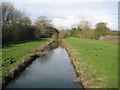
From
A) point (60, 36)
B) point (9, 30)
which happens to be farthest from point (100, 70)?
point (60, 36)

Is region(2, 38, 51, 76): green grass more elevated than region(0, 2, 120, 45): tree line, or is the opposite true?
region(0, 2, 120, 45): tree line

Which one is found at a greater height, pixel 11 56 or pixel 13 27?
pixel 13 27

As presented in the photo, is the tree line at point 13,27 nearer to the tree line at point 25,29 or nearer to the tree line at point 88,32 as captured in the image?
the tree line at point 25,29

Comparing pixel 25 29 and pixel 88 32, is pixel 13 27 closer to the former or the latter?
pixel 25 29

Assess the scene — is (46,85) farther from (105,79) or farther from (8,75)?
(105,79)

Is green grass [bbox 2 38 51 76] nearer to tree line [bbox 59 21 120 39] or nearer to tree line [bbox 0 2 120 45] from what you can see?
tree line [bbox 0 2 120 45]

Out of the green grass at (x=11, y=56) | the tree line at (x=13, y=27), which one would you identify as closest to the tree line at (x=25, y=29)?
the tree line at (x=13, y=27)

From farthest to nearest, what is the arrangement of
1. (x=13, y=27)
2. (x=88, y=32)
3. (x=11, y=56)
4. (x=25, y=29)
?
(x=88, y=32) → (x=25, y=29) → (x=13, y=27) → (x=11, y=56)

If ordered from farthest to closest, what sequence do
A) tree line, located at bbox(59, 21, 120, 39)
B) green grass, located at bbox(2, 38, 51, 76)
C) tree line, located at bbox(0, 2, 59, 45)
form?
tree line, located at bbox(59, 21, 120, 39), tree line, located at bbox(0, 2, 59, 45), green grass, located at bbox(2, 38, 51, 76)

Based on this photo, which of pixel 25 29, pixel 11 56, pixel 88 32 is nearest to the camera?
pixel 11 56

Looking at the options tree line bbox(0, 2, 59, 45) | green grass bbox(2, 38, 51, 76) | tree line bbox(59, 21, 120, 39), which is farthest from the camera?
tree line bbox(59, 21, 120, 39)

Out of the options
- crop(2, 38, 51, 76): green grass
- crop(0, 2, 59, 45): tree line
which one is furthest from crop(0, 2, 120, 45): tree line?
crop(2, 38, 51, 76): green grass

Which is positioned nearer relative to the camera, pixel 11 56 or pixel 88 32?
pixel 11 56

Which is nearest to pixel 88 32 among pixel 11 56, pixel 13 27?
pixel 13 27
